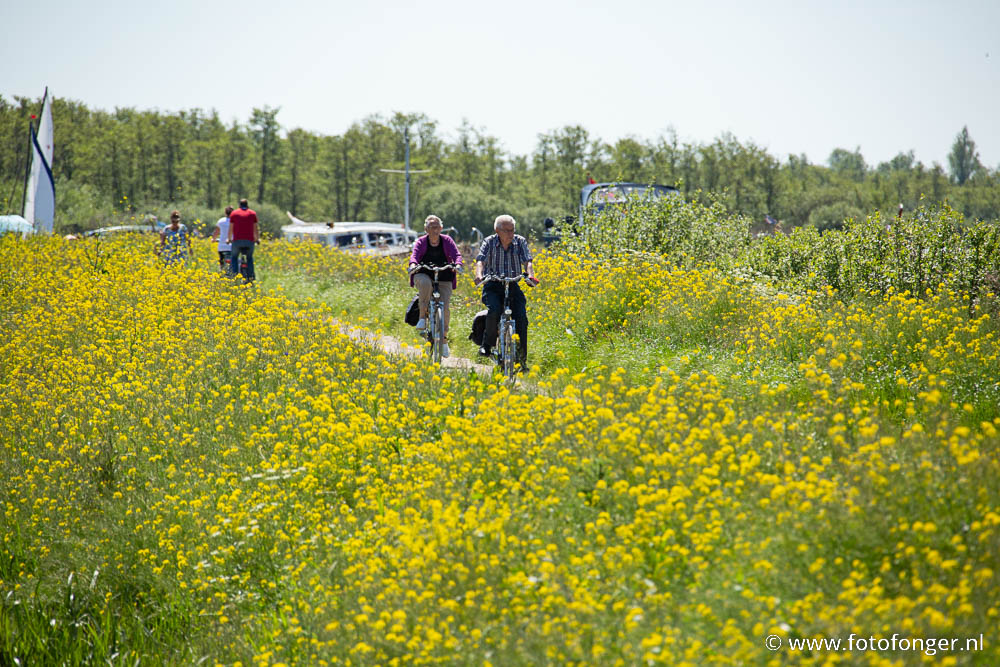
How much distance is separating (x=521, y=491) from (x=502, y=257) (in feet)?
13.0

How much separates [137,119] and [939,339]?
189 ft

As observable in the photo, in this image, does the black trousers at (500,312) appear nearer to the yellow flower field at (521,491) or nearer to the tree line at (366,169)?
the yellow flower field at (521,491)

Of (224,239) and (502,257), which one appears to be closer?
(502,257)

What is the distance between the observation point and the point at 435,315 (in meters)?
A: 10.2

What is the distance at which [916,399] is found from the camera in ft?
23.7

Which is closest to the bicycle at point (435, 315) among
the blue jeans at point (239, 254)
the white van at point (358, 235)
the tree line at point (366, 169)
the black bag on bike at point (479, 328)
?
the black bag on bike at point (479, 328)

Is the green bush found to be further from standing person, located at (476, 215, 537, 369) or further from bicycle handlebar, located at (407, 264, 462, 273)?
standing person, located at (476, 215, 537, 369)

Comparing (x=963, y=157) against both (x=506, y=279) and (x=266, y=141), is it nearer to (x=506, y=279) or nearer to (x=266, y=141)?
(x=266, y=141)

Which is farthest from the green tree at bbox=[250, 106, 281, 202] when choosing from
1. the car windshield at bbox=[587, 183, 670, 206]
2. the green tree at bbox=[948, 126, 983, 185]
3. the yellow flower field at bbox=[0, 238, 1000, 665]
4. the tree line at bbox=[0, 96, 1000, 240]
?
the green tree at bbox=[948, 126, 983, 185]

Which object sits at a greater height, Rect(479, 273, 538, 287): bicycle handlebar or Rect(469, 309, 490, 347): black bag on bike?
Rect(479, 273, 538, 287): bicycle handlebar

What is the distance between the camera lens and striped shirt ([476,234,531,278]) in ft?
30.5

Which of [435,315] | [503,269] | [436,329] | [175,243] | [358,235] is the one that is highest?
[358,235]

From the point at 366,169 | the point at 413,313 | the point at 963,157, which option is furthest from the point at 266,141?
the point at 963,157

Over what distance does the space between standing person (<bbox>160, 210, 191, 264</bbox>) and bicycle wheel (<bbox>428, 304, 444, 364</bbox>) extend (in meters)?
8.47
